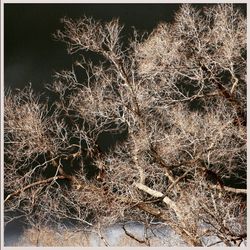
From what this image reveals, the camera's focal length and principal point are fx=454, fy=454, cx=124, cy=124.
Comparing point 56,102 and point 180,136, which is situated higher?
point 56,102

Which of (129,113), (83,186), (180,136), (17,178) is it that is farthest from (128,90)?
(17,178)

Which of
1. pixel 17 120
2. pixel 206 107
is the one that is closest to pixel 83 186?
pixel 17 120

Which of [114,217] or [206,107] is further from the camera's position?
[206,107]

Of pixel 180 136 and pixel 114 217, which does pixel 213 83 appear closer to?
pixel 180 136

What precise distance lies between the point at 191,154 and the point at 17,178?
14.9 ft

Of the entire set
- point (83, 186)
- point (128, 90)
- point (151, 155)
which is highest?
point (128, 90)

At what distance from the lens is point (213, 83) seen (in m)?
11.2

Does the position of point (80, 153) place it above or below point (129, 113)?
below

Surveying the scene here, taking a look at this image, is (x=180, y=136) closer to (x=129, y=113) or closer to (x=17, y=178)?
(x=129, y=113)

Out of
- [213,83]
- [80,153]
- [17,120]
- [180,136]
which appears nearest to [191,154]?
[180,136]

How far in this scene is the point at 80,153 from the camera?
12.5 metres

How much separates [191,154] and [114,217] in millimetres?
2561

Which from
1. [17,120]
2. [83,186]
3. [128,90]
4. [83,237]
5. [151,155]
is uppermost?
[128,90]

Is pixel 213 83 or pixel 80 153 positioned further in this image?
pixel 80 153
